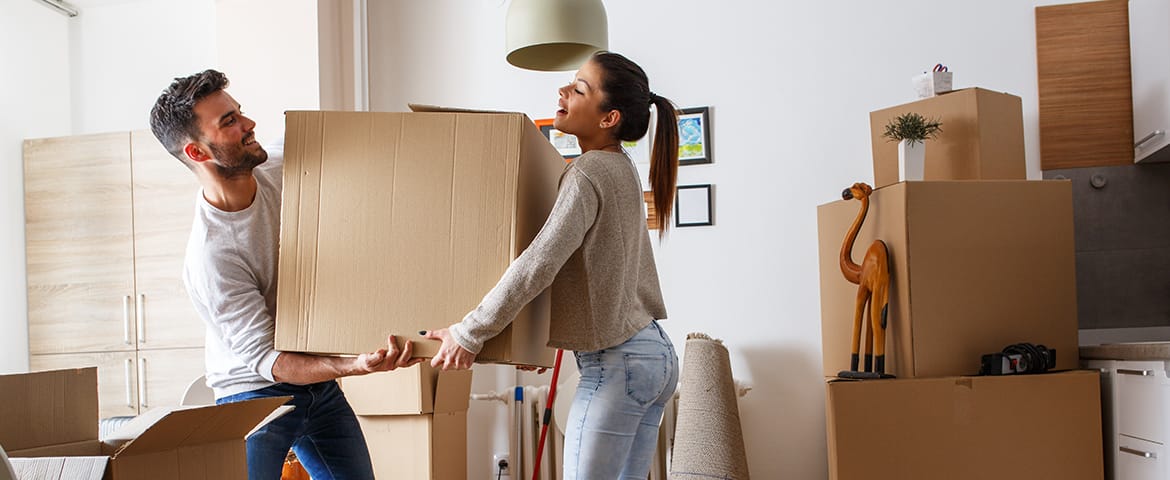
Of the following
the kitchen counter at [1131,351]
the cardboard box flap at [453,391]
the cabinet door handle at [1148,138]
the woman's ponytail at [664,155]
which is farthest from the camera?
the cardboard box flap at [453,391]

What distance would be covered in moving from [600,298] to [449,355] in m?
0.28

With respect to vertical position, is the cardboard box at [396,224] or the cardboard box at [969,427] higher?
the cardboard box at [396,224]

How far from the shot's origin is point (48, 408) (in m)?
1.55

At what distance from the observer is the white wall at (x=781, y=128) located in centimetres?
359

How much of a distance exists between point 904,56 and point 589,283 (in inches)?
94.5

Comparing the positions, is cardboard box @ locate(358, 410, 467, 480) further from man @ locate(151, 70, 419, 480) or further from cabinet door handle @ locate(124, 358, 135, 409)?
man @ locate(151, 70, 419, 480)

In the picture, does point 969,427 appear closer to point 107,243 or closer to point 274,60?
point 274,60

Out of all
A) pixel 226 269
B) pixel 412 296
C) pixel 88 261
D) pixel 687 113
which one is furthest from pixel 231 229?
pixel 88 261

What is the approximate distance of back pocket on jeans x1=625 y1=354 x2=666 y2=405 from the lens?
1.68 metres

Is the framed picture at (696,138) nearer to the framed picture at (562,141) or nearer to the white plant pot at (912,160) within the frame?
the framed picture at (562,141)

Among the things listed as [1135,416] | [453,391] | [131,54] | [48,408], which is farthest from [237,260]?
[131,54]

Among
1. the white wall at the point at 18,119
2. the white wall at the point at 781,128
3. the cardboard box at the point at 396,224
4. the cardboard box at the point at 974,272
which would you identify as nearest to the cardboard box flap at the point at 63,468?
the cardboard box at the point at 396,224

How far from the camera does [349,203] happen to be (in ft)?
5.51

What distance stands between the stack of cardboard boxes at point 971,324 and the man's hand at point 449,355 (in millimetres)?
1491
